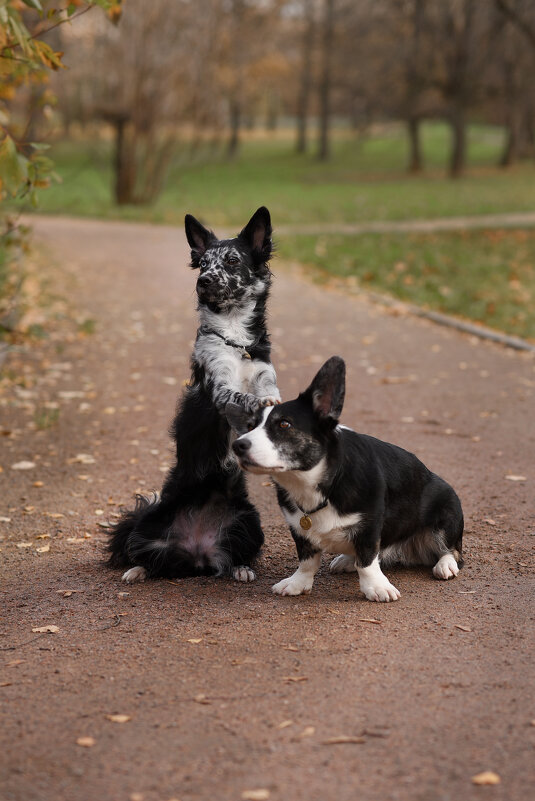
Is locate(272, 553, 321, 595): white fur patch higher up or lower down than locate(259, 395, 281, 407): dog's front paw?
lower down

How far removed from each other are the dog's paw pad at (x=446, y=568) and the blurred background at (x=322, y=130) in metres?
2.89

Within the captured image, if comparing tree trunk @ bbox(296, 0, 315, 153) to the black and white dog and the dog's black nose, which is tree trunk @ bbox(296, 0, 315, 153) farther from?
the dog's black nose

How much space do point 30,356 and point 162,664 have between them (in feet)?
24.1

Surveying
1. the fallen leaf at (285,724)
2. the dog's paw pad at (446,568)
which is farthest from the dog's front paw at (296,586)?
the fallen leaf at (285,724)

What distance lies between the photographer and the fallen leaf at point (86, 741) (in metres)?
3.36

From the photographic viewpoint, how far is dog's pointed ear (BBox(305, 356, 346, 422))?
4188 millimetres

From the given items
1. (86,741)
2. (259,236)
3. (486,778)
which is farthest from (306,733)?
(259,236)

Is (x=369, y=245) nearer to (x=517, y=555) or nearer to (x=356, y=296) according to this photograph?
(x=356, y=296)

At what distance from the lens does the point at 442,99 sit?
134 ft

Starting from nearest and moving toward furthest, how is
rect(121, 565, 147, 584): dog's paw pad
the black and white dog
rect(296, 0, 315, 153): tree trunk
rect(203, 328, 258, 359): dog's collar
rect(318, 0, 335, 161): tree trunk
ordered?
1. the black and white dog
2. rect(203, 328, 258, 359): dog's collar
3. rect(121, 565, 147, 584): dog's paw pad
4. rect(318, 0, 335, 161): tree trunk
5. rect(296, 0, 315, 153): tree trunk

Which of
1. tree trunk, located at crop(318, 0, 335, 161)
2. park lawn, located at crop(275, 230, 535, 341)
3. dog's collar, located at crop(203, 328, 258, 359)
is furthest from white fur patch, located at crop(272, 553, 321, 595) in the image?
tree trunk, located at crop(318, 0, 335, 161)

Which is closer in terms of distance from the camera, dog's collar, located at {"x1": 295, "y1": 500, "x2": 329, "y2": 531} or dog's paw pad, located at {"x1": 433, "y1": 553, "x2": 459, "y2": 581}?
dog's collar, located at {"x1": 295, "y1": 500, "x2": 329, "y2": 531}

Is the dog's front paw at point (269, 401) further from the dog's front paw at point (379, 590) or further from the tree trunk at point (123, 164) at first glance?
the tree trunk at point (123, 164)

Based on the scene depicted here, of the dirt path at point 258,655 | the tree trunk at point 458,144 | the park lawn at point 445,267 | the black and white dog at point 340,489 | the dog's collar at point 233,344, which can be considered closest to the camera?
the dirt path at point 258,655
